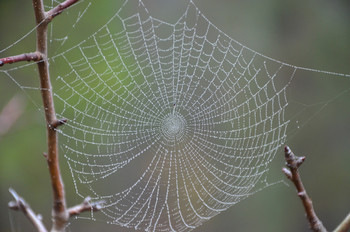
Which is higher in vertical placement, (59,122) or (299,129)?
(59,122)

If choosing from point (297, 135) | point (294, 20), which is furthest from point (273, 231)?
point (294, 20)

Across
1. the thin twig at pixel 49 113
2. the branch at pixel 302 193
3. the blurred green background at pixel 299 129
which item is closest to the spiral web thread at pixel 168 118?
the blurred green background at pixel 299 129

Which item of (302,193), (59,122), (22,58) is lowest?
(302,193)

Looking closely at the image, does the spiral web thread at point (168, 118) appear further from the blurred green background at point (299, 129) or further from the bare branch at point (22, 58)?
the bare branch at point (22, 58)

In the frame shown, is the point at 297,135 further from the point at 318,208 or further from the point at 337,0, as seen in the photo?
the point at 337,0

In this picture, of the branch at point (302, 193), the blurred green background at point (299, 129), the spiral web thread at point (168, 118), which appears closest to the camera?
the branch at point (302, 193)

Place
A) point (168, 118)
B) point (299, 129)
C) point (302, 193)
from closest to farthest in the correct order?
point (302, 193) < point (168, 118) < point (299, 129)

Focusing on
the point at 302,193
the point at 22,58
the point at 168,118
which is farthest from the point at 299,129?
the point at 22,58

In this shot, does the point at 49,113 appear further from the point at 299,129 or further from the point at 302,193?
the point at 299,129

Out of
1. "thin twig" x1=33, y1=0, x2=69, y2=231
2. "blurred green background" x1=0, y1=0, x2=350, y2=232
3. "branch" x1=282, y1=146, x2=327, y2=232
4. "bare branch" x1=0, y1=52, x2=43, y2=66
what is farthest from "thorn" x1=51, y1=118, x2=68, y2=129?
"blurred green background" x1=0, y1=0, x2=350, y2=232
